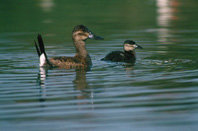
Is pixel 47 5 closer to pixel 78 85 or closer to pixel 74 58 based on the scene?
pixel 74 58

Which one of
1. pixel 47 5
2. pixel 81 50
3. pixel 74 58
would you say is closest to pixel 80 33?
pixel 81 50

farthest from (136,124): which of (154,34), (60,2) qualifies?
(60,2)

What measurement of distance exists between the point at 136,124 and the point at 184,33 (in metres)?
9.87

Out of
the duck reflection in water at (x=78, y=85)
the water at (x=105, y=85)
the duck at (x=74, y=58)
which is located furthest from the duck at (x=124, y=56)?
the duck reflection in water at (x=78, y=85)

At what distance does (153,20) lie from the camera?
19.1 m

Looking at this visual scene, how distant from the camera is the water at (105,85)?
5.50m

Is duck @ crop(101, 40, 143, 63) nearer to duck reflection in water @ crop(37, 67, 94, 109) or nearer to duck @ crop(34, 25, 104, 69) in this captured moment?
duck @ crop(34, 25, 104, 69)

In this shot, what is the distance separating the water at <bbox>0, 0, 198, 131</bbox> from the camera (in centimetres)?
550

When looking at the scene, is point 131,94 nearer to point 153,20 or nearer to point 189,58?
point 189,58

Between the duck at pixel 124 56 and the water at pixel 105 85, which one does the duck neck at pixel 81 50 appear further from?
the duck at pixel 124 56

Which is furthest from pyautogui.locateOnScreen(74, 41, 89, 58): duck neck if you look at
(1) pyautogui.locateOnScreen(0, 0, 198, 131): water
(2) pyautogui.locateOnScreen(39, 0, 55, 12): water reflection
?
(2) pyautogui.locateOnScreen(39, 0, 55, 12): water reflection

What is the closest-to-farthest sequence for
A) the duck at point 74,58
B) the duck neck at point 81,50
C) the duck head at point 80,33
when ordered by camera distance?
the duck at point 74,58 < the duck neck at point 81,50 < the duck head at point 80,33

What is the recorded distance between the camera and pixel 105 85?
24.5 feet

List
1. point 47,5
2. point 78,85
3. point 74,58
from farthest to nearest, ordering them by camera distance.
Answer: point 47,5, point 74,58, point 78,85
